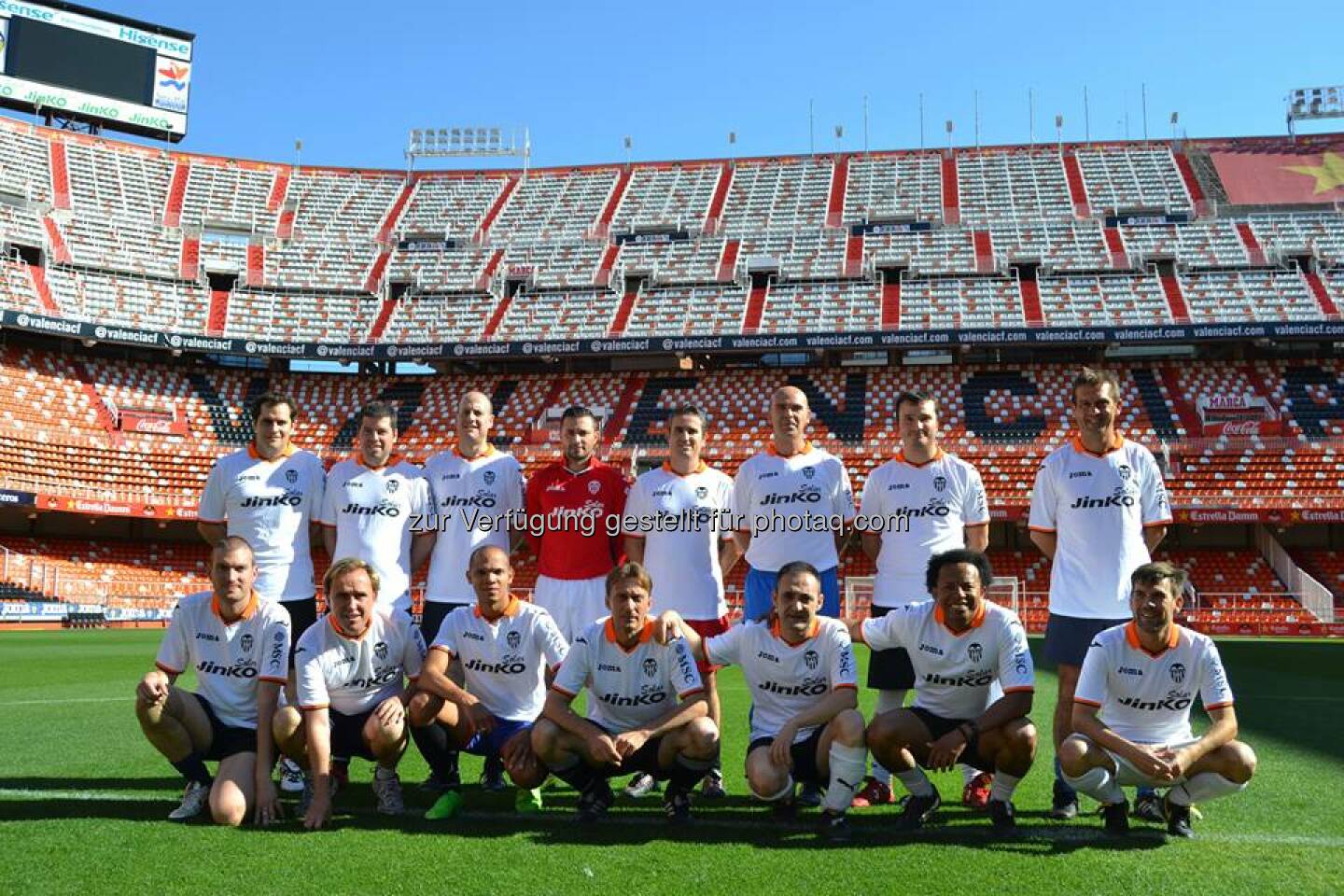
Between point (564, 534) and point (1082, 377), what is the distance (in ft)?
10.4

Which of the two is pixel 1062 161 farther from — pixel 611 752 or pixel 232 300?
pixel 611 752

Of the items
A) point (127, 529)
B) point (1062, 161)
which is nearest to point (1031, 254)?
point (1062, 161)

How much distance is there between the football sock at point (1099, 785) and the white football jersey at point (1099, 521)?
96cm

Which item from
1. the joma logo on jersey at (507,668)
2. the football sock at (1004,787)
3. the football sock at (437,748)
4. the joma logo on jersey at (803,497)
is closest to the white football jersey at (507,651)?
the joma logo on jersey at (507,668)

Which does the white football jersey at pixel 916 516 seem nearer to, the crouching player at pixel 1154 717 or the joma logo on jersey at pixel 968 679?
the joma logo on jersey at pixel 968 679

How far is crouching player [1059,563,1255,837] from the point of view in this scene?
4578 millimetres

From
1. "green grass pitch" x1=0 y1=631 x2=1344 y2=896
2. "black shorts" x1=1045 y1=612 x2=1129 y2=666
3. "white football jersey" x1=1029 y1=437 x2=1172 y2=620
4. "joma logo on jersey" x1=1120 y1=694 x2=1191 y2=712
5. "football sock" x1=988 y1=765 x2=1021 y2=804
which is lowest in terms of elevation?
"green grass pitch" x1=0 y1=631 x2=1344 y2=896

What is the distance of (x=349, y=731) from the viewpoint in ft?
17.6

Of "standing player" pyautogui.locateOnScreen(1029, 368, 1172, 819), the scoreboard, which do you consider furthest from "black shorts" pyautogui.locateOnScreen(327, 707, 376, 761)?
the scoreboard

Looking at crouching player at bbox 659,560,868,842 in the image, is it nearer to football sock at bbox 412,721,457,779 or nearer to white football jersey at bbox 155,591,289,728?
football sock at bbox 412,721,457,779

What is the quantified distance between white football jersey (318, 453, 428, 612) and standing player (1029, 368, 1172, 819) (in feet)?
12.2

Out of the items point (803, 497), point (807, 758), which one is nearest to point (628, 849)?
point (807, 758)

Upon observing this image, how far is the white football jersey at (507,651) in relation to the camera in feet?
18.3

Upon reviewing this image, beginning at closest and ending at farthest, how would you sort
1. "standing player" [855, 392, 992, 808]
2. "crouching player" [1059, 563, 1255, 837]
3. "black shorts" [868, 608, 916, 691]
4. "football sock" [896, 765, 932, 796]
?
1. "crouching player" [1059, 563, 1255, 837]
2. "football sock" [896, 765, 932, 796]
3. "black shorts" [868, 608, 916, 691]
4. "standing player" [855, 392, 992, 808]
